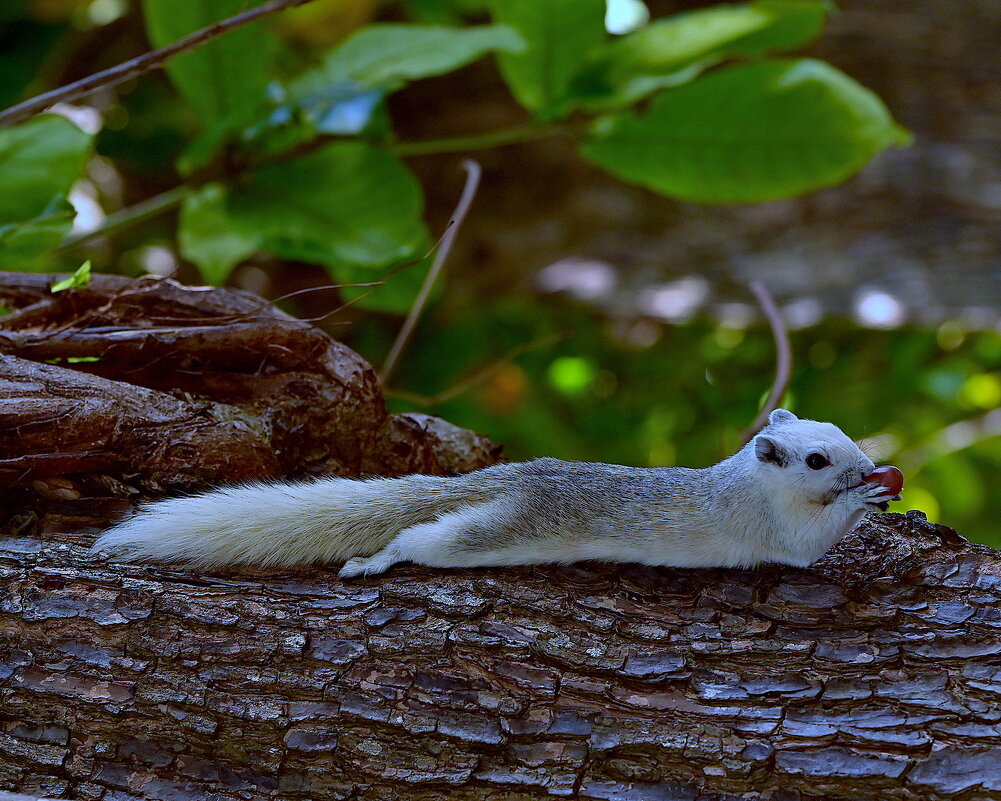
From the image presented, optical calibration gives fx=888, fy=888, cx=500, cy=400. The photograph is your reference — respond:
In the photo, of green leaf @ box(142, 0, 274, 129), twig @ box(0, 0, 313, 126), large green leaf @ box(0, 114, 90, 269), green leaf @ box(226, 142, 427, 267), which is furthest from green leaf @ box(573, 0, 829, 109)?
large green leaf @ box(0, 114, 90, 269)

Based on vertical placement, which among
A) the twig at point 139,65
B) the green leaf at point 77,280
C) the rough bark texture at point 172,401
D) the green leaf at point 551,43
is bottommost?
the rough bark texture at point 172,401

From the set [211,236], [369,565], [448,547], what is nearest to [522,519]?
[448,547]

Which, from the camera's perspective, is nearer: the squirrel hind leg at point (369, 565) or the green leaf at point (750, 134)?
the squirrel hind leg at point (369, 565)

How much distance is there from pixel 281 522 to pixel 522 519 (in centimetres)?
31

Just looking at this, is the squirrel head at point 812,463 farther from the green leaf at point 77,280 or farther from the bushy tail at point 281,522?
the green leaf at point 77,280

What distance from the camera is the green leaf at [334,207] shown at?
169cm

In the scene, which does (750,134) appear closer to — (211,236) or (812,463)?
(812,463)

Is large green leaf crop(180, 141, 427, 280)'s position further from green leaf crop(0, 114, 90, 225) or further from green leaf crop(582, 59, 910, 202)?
green leaf crop(582, 59, 910, 202)

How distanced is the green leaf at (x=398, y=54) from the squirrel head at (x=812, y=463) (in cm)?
88

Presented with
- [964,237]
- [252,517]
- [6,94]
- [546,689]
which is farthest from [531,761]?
[964,237]

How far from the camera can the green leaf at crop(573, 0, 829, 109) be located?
1778 millimetres

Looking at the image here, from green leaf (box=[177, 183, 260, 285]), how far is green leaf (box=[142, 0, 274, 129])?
146 mm

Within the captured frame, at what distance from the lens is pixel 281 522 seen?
3.77 ft

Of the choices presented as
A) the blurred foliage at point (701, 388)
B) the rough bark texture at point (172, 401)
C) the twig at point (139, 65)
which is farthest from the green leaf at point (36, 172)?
the blurred foliage at point (701, 388)
